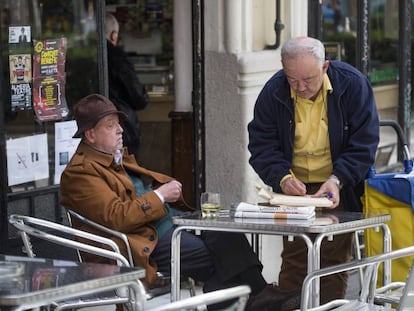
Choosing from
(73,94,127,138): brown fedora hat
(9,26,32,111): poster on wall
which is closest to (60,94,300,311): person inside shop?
(73,94,127,138): brown fedora hat

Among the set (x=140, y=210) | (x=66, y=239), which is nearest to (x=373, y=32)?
(x=140, y=210)

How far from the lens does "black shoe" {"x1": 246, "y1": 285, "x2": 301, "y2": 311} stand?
230 inches

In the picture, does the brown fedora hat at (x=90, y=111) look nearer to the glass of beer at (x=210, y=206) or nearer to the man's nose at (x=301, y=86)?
the glass of beer at (x=210, y=206)

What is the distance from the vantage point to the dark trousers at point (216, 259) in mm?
5652

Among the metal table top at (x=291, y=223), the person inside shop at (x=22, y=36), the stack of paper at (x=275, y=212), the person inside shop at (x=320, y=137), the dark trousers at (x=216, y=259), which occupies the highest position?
the person inside shop at (x=22, y=36)

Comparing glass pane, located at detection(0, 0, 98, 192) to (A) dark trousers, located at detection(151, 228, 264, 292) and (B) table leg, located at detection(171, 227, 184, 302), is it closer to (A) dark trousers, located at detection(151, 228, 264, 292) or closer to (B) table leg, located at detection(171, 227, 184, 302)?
(A) dark trousers, located at detection(151, 228, 264, 292)

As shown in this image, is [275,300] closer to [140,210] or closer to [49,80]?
[140,210]

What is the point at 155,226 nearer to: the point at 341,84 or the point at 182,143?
the point at 341,84

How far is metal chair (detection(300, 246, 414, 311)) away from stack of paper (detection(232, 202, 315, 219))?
319 millimetres

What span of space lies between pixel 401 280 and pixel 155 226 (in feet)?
4.48

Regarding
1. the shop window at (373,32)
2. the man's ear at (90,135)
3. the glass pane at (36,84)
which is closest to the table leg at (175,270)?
the man's ear at (90,135)

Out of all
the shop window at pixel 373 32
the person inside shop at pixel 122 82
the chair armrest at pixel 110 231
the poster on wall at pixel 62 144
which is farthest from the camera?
the shop window at pixel 373 32

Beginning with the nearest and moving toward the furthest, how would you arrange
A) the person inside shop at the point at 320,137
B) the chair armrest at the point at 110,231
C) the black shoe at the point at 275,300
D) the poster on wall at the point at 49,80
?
the chair armrest at the point at 110,231, the person inside shop at the point at 320,137, the black shoe at the point at 275,300, the poster on wall at the point at 49,80

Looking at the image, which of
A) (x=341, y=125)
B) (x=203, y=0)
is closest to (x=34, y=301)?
(x=341, y=125)
